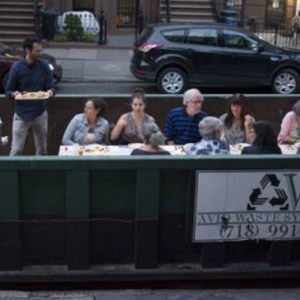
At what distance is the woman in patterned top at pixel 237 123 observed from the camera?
7.52 metres

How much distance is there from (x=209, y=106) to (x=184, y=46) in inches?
301

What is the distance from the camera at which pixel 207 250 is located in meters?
5.14

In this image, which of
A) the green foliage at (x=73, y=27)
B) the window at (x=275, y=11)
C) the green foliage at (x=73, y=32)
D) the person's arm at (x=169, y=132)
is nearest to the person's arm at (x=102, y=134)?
the person's arm at (x=169, y=132)

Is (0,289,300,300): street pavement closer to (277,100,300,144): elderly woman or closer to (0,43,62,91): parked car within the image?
(277,100,300,144): elderly woman

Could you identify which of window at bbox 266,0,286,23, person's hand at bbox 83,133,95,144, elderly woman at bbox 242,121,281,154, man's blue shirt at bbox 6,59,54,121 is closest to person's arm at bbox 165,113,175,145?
person's hand at bbox 83,133,95,144

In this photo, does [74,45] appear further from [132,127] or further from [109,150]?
[109,150]

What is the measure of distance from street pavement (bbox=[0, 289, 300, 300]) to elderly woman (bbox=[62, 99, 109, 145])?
2.53 m

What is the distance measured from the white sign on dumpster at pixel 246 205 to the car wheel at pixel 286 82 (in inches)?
450

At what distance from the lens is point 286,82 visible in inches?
640

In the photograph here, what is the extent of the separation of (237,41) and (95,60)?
5148mm

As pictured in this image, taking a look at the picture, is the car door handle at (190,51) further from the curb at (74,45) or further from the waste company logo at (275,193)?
the waste company logo at (275,193)

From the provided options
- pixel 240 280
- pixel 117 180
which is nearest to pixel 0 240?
pixel 117 180

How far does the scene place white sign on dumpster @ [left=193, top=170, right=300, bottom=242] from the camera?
196 inches

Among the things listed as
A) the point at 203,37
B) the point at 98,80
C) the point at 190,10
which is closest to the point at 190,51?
the point at 203,37
